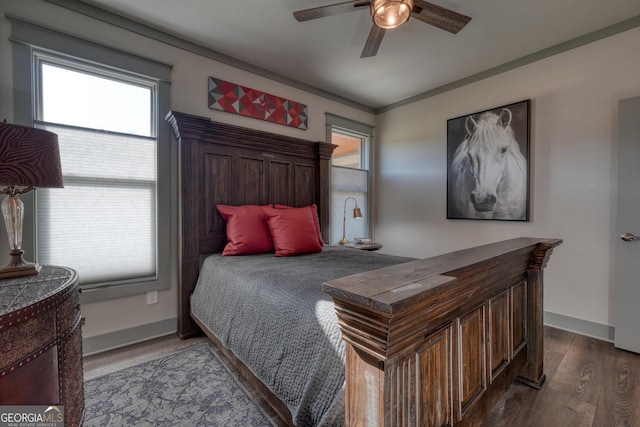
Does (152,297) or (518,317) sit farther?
(152,297)

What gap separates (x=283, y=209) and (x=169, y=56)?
1.78m

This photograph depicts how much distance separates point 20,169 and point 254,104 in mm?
2250

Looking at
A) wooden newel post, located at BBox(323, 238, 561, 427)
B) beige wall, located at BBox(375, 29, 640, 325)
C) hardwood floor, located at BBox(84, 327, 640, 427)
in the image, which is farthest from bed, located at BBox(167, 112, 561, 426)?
beige wall, located at BBox(375, 29, 640, 325)

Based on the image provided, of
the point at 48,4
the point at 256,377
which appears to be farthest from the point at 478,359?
the point at 48,4

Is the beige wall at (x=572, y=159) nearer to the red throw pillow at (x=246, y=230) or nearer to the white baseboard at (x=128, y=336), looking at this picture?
the red throw pillow at (x=246, y=230)

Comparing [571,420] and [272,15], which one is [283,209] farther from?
[571,420]

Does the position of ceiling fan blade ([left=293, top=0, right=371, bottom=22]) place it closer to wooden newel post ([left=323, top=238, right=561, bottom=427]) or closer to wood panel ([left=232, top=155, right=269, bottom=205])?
wood panel ([left=232, top=155, right=269, bottom=205])

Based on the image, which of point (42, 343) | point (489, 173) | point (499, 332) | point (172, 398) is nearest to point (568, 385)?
point (499, 332)

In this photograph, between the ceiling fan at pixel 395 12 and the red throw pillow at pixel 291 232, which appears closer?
the ceiling fan at pixel 395 12

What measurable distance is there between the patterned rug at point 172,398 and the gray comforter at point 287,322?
0.96ft

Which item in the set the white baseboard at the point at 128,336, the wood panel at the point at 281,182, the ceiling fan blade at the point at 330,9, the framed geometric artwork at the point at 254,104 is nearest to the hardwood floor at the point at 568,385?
the white baseboard at the point at 128,336

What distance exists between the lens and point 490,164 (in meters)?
3.14

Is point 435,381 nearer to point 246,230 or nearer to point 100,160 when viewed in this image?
point 246,230

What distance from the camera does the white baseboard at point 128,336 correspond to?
7.22 ft
